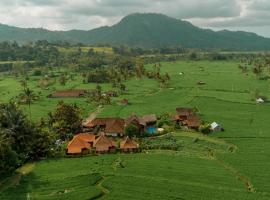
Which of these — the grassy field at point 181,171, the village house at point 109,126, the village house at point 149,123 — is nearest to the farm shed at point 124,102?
the grassy field at point 181,171

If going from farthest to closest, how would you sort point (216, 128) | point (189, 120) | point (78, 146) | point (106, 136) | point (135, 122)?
point (189, 120) → point (216, 128) → point (135, 122) → point (106, 136) → point (78, 146)

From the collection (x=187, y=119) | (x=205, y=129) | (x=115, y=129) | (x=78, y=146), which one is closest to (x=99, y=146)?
(x=78, y=146)

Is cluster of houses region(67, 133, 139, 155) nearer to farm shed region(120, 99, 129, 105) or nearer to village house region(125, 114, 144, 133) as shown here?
village house region(125, 114, 144, 133)

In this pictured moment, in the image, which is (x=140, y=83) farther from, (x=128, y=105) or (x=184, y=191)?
(x=184, y=191)

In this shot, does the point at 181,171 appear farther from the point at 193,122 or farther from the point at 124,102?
the point at 124,102

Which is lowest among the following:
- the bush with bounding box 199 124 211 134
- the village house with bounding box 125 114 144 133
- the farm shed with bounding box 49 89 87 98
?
the farm shed with bounding box 49 89 87 98

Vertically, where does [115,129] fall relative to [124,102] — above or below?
above

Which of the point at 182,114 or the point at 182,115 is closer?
the point at 182,115

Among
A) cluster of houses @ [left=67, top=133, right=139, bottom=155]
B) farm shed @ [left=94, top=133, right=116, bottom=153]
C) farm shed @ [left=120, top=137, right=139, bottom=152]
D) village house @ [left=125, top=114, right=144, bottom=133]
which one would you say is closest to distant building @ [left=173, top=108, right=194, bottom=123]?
village house @ [left=125, top=114, right=144, bottom=133]

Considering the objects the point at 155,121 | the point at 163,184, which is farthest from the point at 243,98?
the point at 163,184
